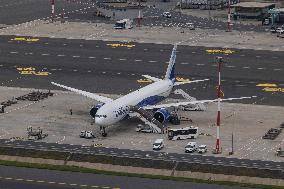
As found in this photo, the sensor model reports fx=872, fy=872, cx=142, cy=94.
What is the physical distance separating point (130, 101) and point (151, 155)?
18710mm

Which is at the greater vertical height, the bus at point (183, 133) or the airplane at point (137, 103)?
the airplane at point (137, 103)

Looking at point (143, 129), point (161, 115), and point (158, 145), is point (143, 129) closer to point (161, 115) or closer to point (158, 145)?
point (161, 115)

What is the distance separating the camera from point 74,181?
4562 inches

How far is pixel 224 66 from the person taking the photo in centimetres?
19738

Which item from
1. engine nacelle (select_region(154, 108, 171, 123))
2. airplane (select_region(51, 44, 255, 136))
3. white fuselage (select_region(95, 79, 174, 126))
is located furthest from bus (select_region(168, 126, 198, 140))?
white fuselage (select_region(95, 79, 174, 126))

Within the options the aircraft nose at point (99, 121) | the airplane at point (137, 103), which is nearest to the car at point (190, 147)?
→ the airplane at point (137, 103)

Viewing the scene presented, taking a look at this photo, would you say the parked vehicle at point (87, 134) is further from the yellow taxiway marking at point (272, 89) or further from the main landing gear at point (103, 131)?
the yellow taxiway marking at point (272, 89)

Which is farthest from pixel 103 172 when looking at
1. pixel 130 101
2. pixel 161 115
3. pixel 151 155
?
pixel 161 115

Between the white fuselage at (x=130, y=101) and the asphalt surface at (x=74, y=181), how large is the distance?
60.5ft

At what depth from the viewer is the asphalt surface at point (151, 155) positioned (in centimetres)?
12312

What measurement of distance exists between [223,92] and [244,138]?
34.1m

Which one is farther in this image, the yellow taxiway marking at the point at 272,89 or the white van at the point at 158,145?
the yellow taxiway marking at the point at 272,89

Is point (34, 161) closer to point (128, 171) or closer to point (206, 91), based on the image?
point (128, 171)

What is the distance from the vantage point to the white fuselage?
13750 centimetres
